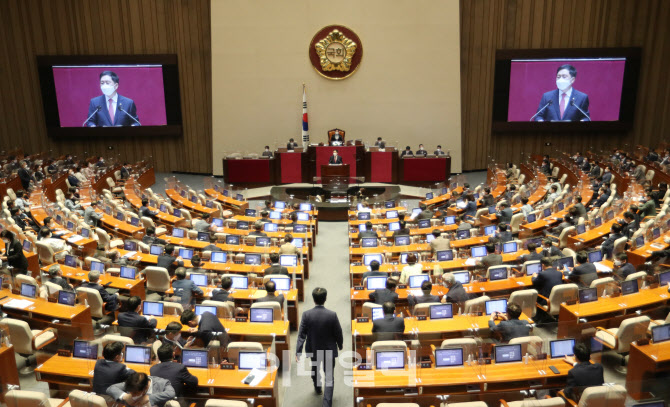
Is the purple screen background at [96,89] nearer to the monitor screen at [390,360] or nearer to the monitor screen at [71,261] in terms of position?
the monitor screen at [71,261]

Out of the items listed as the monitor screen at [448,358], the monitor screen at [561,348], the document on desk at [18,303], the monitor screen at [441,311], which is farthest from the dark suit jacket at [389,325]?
the document on desk at [18,303]

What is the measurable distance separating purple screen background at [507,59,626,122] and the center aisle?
10342mm

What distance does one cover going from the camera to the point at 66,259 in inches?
414

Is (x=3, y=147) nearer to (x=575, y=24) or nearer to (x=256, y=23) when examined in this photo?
(x=256, y=23)

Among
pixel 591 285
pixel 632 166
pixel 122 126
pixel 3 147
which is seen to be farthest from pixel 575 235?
pixel 3 147

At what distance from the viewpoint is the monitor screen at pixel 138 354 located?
6.66 meters

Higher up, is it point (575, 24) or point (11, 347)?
point (575, 24)

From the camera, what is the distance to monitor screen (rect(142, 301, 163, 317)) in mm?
8086

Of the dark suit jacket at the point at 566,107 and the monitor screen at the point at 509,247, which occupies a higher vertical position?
the dark suit jacket at the point at 566,107

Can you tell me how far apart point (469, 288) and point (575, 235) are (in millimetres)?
3784

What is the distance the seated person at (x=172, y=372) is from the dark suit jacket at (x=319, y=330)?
1.40 m

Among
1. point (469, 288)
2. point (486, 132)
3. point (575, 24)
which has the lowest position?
point (469, 288)

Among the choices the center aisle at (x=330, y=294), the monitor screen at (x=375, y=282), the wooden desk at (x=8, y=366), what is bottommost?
the center aisle at (x=330, y=294)

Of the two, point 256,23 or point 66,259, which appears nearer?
point 66,259
